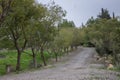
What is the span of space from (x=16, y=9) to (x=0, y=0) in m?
9.74

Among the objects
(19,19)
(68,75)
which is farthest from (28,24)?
(68,75)

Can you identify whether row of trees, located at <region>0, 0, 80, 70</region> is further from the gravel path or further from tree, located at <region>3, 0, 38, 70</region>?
the gravel path

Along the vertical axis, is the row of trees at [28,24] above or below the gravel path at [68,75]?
above

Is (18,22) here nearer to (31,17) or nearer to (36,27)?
(31,17)

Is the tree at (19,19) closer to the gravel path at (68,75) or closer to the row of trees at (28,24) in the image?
the row of trees at (28,24)

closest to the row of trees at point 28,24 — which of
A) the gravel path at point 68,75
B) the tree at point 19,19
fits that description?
the tree at point 19,19

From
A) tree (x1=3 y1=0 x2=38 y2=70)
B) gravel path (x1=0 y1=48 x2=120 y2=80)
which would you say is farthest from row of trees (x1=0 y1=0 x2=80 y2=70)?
gravel path (x1=0 y1=48 x2=120 y2=80)

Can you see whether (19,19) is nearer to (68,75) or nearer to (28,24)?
(28,24)

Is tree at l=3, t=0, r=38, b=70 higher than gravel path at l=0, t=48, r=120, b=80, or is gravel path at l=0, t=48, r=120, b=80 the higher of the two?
tree at l=3, t=0, r=38, b=70

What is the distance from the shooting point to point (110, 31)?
66.1 metres

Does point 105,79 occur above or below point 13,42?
below

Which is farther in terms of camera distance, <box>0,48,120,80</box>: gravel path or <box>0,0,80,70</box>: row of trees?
<box>0,0,80,70</box>: row of trees

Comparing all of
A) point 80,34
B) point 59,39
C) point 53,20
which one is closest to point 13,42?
point 53,20

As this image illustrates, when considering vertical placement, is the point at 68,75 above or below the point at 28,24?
below
